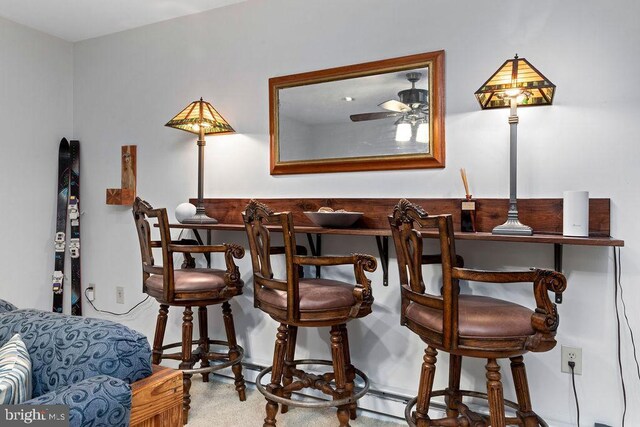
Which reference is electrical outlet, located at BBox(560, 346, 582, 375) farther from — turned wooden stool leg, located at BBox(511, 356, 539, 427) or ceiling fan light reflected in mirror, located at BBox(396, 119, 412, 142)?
ceiling fan light reflected in mirror, located at BBox(396, 119, 412, 142)

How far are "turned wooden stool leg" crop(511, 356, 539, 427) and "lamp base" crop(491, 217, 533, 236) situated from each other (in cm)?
50

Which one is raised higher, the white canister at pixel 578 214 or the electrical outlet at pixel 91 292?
the white canister at pixel 578 214

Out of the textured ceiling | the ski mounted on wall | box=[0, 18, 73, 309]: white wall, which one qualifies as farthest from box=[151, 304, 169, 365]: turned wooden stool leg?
the textured ceiling

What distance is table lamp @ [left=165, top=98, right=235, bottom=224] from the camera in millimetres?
2615

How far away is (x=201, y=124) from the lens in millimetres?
2631

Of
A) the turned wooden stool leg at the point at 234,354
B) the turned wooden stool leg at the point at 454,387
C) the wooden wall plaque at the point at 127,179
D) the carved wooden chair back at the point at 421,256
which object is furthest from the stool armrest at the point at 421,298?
the wooden wall plaque at the point at 127,179

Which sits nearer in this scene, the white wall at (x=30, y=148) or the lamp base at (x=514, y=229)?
the lamp base at (x=514, y=229)

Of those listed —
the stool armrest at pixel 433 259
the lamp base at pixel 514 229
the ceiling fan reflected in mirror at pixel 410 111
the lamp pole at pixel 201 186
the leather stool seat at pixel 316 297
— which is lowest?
the leather stool seat at pixel 316 297

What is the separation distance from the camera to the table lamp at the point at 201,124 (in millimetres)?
2615

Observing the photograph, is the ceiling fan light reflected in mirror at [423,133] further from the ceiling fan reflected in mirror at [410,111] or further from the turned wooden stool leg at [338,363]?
the turned wooden stool leg at [338,363]

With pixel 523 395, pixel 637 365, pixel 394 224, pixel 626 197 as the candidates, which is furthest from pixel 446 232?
pixel 637 365

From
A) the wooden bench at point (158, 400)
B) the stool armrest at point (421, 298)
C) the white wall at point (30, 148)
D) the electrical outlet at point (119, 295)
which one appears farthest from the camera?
the electrical outlet at point (119, 295)

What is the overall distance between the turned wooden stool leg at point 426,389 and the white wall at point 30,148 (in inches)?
116

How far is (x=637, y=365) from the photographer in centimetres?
184
